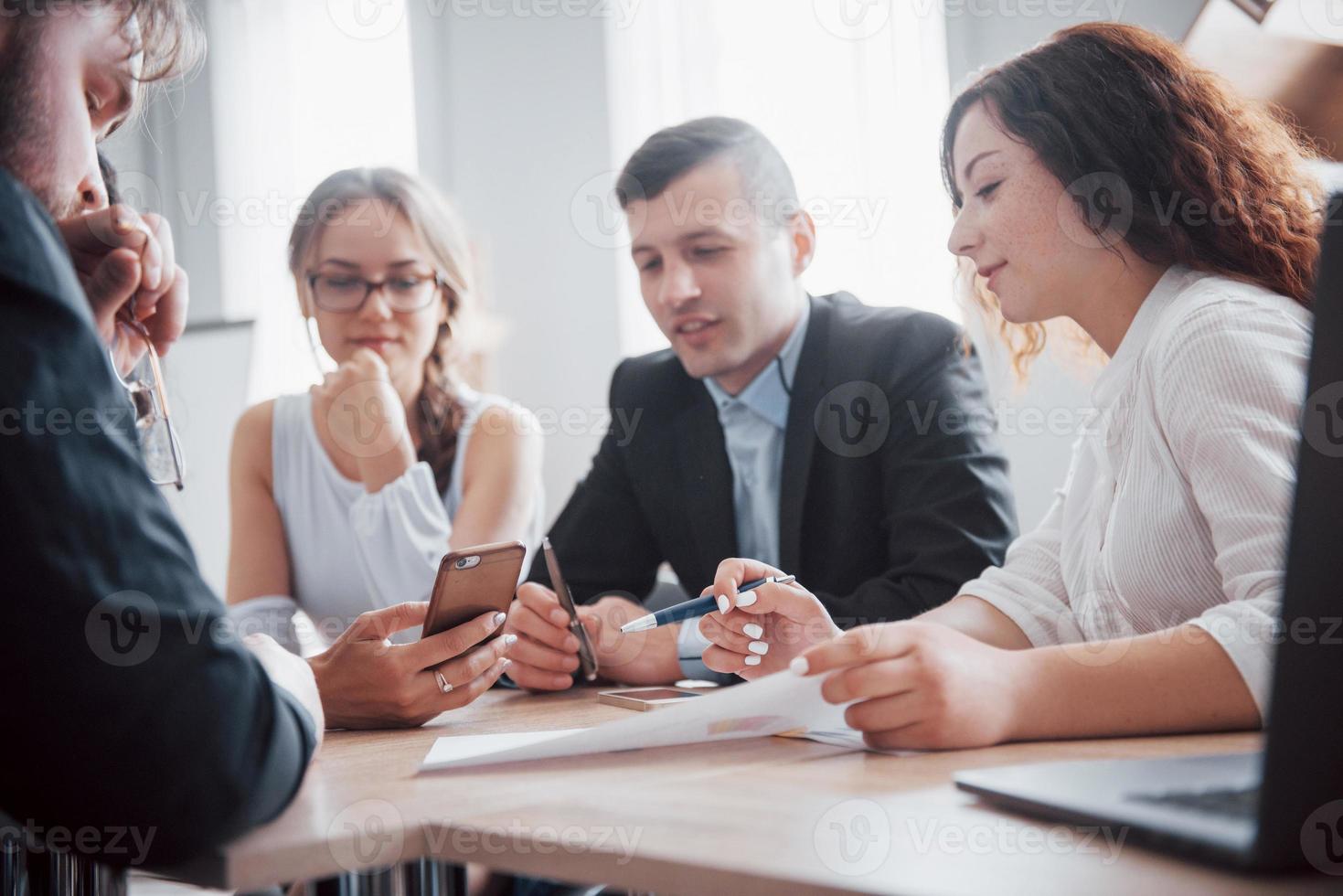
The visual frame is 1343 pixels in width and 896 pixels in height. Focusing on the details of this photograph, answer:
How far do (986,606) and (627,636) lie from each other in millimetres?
529

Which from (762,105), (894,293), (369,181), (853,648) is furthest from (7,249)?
(762,105)

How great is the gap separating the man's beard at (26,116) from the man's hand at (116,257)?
2.9 inches

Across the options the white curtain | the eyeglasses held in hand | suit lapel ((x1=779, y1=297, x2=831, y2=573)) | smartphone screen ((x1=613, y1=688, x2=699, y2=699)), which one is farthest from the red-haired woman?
the white curtain

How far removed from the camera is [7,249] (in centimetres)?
71

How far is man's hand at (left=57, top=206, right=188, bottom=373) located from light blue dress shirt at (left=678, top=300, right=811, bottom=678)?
1.20m

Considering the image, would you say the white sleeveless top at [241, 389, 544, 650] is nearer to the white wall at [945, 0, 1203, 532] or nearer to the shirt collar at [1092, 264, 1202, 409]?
the white wall at [945, 0, 1203, 532]

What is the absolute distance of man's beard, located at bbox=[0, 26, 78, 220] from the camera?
894mm

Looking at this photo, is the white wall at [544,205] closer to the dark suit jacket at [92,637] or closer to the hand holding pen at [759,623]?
the hand holding pen at [759,623]

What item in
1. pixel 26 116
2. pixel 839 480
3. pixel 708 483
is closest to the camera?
pixel 26 116

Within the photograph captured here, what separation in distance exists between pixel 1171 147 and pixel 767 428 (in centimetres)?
98

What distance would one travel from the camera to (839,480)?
1958 millimetres

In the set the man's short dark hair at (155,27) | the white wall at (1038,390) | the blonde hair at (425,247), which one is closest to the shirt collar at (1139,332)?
the man's short dark hair at (155,27)

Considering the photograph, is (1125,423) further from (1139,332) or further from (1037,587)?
(1037,587)

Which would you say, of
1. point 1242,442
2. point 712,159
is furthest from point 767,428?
point 1242,442
